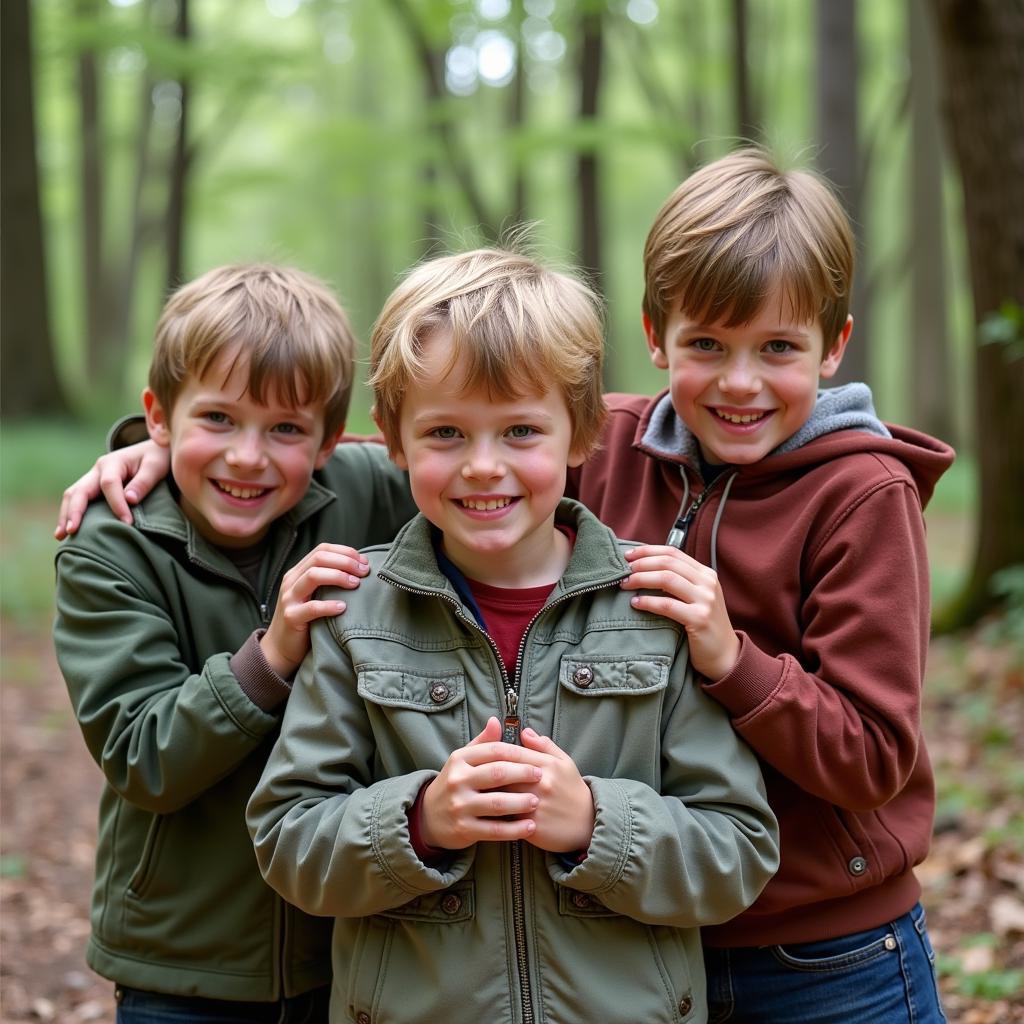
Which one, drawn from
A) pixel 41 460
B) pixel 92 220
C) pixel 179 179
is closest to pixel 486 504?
pixel 41 460

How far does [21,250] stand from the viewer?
44.8ft

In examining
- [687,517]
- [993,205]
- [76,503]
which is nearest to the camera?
[687,517]

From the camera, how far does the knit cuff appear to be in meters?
2.21

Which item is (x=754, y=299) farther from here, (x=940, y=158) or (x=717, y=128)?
(x=717, y=128)

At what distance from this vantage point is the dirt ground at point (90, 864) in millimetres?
3896

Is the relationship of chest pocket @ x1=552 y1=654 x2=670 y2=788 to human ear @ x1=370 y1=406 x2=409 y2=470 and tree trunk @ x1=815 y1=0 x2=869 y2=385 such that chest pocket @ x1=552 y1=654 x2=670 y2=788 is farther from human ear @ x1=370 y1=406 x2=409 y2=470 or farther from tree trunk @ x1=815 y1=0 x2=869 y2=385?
tree trunk @ x1=815 y1=0 x2=869 y2=385

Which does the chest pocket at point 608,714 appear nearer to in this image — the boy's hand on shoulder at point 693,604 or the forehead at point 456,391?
the boy's hand on shoulder at point 693,604

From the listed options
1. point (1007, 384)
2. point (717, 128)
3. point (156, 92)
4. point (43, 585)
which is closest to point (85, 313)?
point (156, 92)

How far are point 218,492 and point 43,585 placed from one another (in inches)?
283

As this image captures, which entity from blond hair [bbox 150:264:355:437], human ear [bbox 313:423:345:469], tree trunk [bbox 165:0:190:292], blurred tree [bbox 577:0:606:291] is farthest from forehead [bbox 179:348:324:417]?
tree trunk [bbox 165:0:190:292]

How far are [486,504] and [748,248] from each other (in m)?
0.74

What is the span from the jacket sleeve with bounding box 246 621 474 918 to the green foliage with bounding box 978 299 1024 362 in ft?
11.4

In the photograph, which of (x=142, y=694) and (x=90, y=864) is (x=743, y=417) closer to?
(x=142, y=694)

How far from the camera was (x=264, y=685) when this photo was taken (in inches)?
87.2
